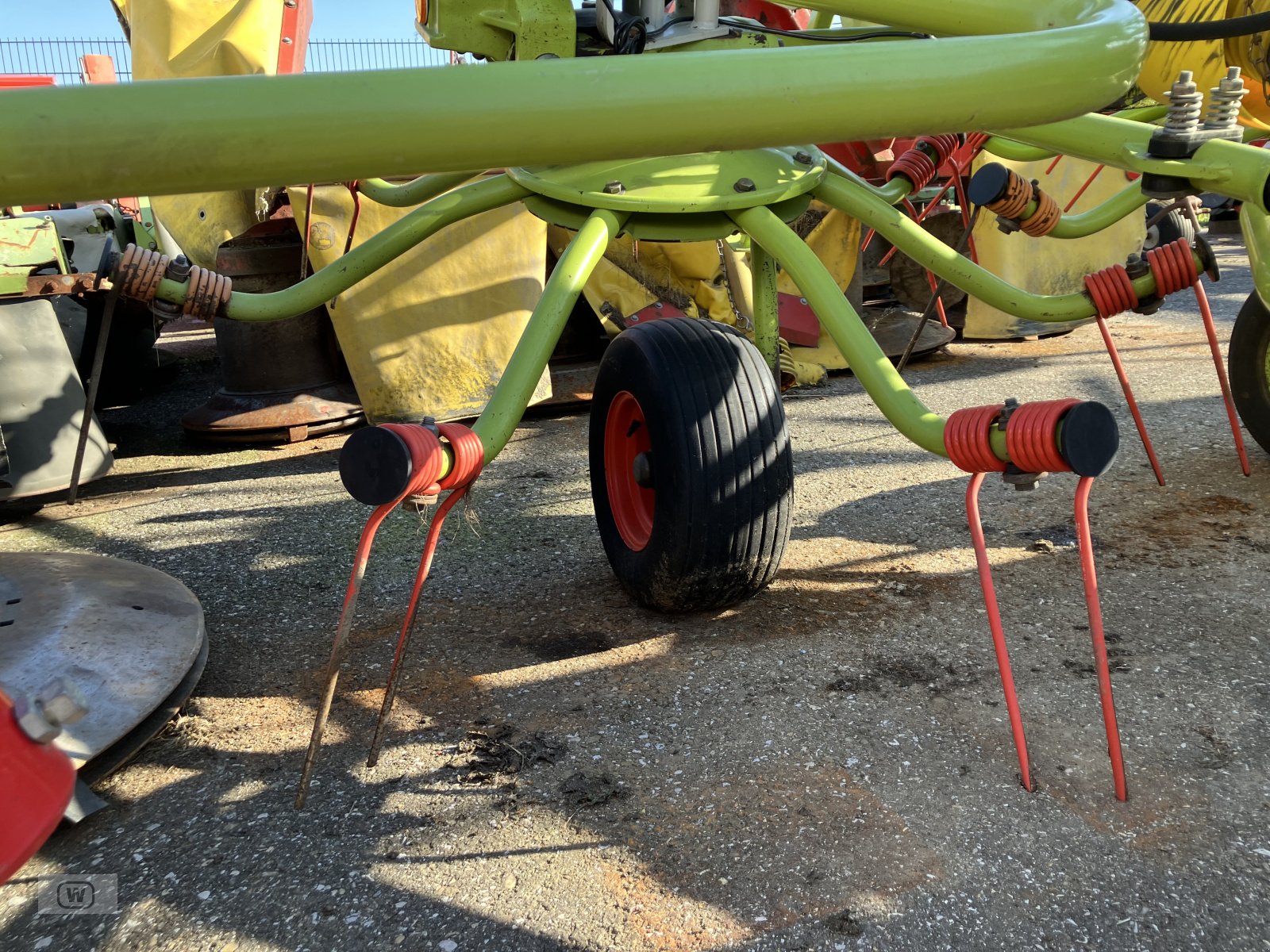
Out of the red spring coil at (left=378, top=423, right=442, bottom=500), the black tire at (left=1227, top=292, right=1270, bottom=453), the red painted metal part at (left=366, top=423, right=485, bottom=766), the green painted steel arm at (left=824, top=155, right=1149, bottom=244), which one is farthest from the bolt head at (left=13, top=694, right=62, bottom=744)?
the black tire at (left=1227, top=292, right=1270, bottom=453)

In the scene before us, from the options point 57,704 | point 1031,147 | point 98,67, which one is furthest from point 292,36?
point 98,67

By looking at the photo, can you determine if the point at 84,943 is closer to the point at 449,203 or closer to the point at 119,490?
the point at 449,203

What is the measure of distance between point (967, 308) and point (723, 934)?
5167 mm

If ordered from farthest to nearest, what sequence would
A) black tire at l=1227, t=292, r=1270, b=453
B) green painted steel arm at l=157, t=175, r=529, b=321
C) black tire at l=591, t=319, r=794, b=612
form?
black tire at l=1227, t=292, r=1270, b=453 → green painted steel arm at l=157, t=175, r=529, b=321 → black tire at l=591, t=319, r=794, b=612

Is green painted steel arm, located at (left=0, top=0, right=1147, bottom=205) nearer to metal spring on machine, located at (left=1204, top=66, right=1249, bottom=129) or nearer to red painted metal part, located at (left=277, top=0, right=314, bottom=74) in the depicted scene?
metal spring on machine, located at (left=1204, top=66, right=1249, bottom=129)

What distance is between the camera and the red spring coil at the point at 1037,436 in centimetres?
173

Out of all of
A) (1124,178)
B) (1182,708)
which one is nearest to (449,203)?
(1182,708)

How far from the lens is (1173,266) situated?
257 cm

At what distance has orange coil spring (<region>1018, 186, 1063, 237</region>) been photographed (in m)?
2.88

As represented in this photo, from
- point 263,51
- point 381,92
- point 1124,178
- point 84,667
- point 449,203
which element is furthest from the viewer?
point 1124,178

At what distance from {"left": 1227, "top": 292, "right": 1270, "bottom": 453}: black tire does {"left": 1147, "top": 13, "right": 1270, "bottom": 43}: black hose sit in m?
1.59

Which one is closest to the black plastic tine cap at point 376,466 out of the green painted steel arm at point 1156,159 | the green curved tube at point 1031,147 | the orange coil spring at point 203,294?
the orange coil spring at point 203,294

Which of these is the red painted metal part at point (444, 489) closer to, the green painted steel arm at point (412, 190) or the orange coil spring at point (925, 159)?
the green painted steel arm at point (412, 190)

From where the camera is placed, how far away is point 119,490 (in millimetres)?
4168
